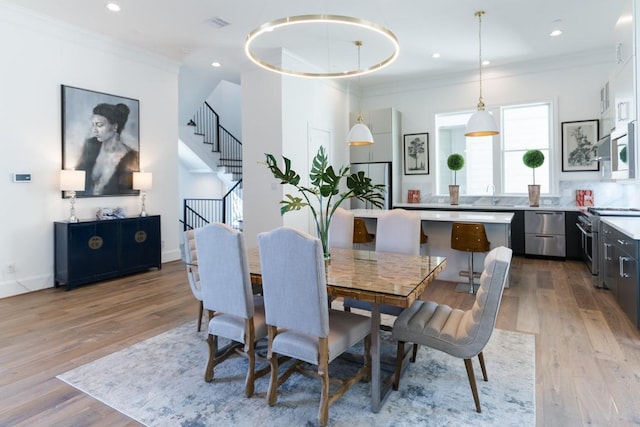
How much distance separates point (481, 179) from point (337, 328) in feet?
19.9

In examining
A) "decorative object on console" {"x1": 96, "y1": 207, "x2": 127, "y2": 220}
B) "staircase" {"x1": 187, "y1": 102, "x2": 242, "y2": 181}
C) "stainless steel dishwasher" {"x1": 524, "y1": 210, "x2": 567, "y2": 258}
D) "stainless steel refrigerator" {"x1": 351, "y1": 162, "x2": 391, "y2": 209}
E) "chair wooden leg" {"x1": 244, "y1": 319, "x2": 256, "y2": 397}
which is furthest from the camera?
"staircase" {"x1": 187, "y1": 102, "x2": 242, "y2": 181}

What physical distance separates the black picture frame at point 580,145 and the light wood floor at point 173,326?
6.68ft

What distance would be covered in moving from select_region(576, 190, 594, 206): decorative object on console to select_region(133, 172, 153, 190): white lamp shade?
694 centimetres

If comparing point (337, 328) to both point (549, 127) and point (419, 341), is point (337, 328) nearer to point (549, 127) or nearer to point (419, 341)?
point (419, 341)

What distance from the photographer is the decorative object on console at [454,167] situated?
6977 mm

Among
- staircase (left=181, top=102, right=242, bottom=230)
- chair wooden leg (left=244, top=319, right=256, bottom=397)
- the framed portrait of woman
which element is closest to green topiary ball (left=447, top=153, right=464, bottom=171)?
staircase (left=181, top=102, right=242, bottom=230)

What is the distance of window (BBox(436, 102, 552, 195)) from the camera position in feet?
22.1

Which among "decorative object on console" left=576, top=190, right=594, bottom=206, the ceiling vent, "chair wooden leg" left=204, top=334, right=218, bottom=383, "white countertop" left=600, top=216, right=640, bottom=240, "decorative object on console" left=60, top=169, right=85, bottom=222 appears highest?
the ceiling vent

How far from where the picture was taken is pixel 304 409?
2154mm

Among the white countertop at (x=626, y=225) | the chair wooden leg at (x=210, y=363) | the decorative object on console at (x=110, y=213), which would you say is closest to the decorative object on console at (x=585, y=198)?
the white countertop at (x=626, y=225)

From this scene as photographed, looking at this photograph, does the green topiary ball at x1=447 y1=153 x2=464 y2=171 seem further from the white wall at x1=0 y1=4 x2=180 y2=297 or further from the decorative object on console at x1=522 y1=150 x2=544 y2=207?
the white wall at x1=0 y1=4 x2=180 y2=297

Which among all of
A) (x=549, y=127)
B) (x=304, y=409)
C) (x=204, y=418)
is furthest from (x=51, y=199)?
(x=549, y=127)

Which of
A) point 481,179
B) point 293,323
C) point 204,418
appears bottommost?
point 204,418

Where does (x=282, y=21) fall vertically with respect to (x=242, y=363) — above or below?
above
